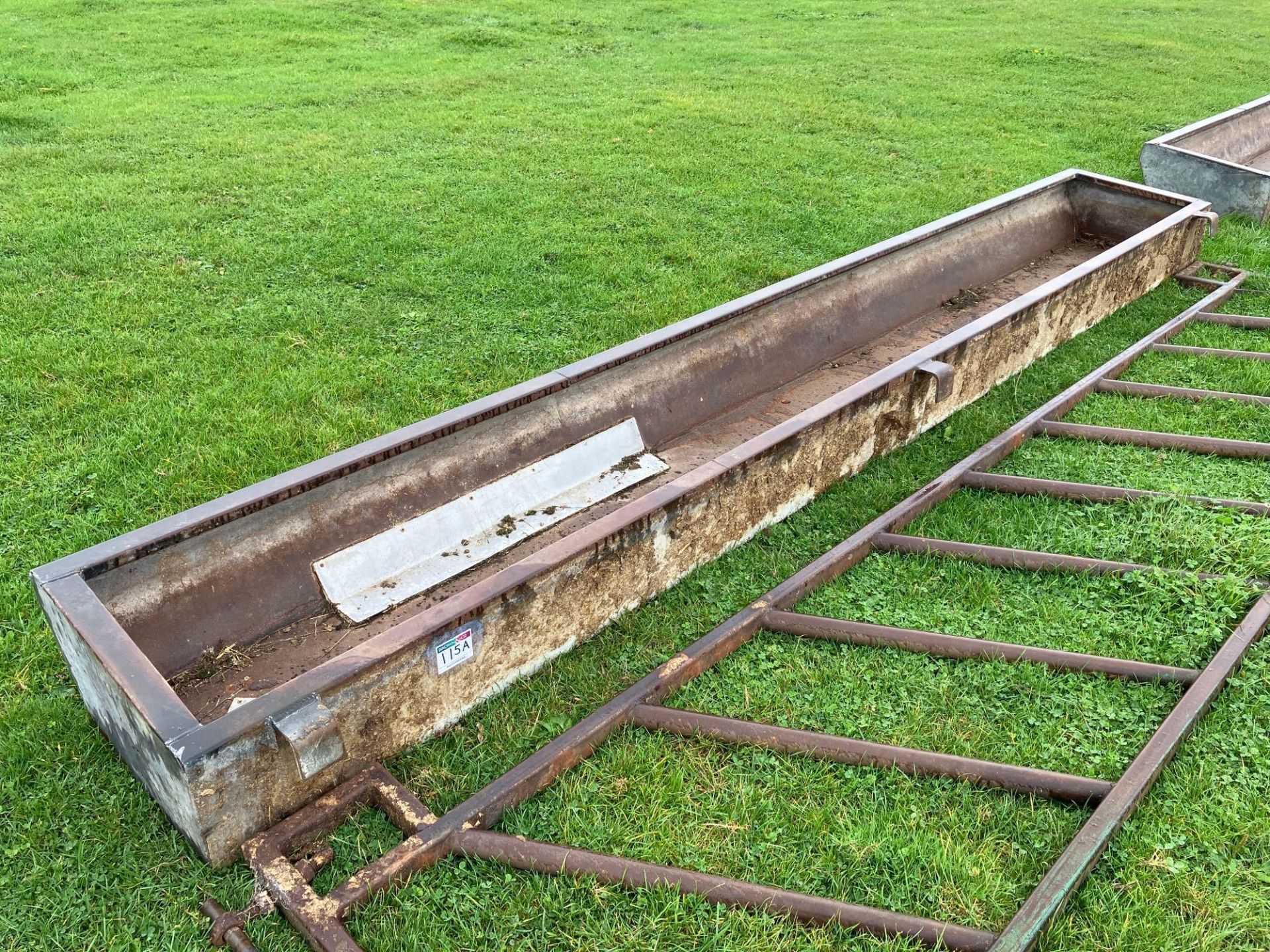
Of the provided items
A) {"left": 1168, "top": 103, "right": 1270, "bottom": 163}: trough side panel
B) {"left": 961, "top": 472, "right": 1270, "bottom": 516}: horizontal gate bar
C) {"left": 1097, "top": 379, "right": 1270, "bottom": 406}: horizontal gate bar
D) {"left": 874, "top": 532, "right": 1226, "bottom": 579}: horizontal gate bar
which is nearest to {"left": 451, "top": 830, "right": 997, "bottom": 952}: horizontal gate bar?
{"left": 874, "top": 532, "right": 1226, "bottom": 579}: horizontal gate bar

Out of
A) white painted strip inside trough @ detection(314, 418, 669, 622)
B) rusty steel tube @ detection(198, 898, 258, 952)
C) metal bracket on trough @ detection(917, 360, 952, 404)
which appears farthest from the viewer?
metal bracket on trough @ detection(917, 360, 952, 404)

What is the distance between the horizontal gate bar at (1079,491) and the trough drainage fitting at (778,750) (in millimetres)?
508

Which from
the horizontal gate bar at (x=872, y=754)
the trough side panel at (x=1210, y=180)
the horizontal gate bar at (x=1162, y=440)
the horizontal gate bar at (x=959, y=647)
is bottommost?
the horizontal gate bar at (x=872, y=754)

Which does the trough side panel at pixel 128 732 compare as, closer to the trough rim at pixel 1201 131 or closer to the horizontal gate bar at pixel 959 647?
the horizontal gate bar at pixel 959 647

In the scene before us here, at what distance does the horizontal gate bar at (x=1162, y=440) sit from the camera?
4.67 metres

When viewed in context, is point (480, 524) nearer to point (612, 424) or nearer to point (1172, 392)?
point (612, 424)

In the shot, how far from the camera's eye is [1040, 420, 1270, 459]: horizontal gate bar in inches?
184

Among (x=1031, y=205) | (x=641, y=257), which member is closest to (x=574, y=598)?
(x=641, y=257)

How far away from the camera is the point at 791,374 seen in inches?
218

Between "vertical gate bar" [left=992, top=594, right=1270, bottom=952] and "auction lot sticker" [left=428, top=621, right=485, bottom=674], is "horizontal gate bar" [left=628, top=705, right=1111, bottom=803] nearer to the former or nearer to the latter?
"vertical gate bar" [left=992, top=594, right=1270, bottom=952]

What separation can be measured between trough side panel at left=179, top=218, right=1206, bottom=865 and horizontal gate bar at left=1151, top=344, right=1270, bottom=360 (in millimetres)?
990

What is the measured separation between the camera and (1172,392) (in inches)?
207


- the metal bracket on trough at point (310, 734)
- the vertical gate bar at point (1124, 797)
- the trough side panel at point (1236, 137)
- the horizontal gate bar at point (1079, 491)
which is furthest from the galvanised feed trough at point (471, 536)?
the trough side panel at point (1236, 137)

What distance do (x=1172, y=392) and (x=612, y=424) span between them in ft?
10.0
